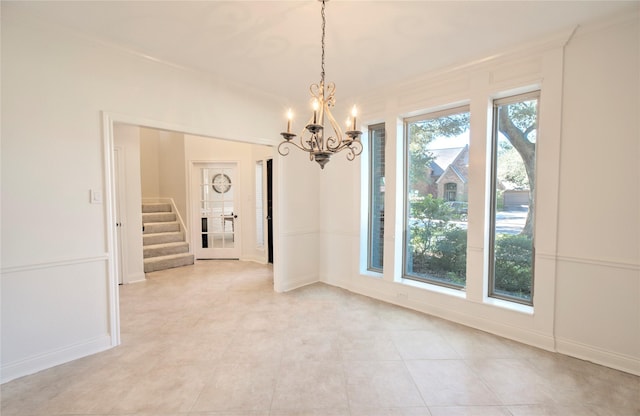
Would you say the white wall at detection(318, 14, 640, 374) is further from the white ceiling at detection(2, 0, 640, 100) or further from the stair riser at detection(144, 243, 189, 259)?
the stair riser at detection(144, 243, 189, 259)

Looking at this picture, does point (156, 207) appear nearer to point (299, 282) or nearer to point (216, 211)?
point (216, 211)

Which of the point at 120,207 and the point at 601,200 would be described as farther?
the point at 120,207

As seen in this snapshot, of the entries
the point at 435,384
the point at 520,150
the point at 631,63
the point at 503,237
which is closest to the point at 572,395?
the point at 435,384

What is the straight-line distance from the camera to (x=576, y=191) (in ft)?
8.02

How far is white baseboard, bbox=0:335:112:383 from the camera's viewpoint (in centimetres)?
217

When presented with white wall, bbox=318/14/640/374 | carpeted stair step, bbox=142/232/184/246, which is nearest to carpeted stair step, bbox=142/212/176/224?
carpeted stair step, bbox=142/232/184/246

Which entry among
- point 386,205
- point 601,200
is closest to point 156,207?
point 386,205

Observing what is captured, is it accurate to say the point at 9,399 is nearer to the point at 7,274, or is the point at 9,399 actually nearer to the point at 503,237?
the point at 7,274

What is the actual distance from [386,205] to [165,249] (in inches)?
173

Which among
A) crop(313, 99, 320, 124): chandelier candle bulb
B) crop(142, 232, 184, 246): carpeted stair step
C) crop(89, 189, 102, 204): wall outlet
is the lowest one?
crop(142, 232, 184, 246): carpeted stair step

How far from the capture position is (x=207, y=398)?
1973 mm

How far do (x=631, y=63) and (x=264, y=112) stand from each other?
11.7 feet

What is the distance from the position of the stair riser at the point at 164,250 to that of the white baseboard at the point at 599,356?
5.97m

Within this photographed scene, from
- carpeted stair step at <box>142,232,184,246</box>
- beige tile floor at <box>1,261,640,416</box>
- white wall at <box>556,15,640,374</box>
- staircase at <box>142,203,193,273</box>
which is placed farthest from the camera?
carpeted stair step at <box>142,232,184,246</box>
